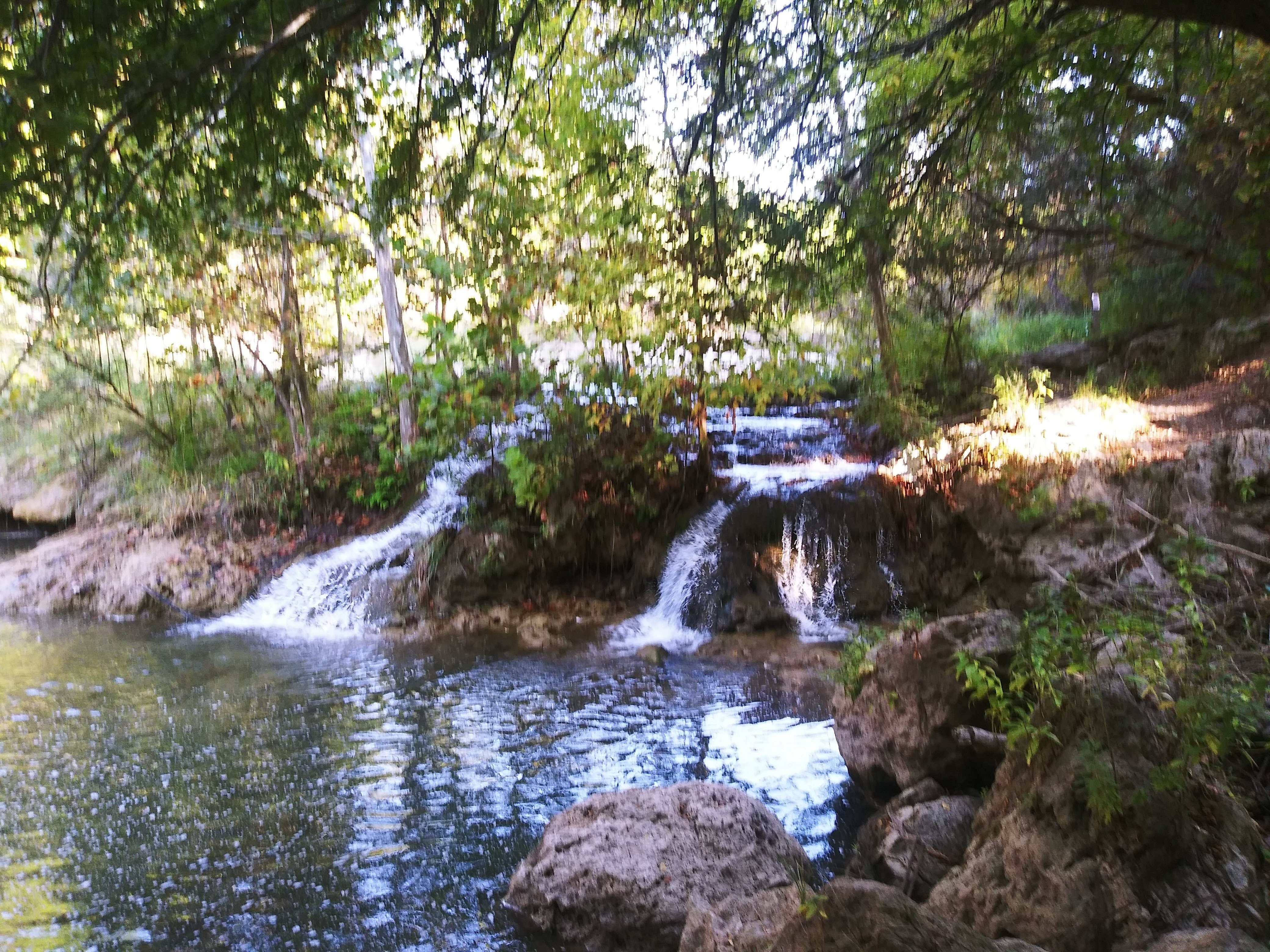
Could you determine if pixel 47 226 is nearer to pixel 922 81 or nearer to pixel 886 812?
pixel 886 812

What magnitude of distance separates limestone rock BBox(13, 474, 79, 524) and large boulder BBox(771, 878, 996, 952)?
49.4 ft

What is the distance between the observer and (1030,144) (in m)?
7.46

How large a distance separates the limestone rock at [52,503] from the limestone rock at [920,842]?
14327 mm

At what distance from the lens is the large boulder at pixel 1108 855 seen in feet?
9.59

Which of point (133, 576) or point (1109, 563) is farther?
point (133, 576)

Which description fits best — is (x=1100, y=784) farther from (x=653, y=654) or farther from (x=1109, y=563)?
(x=653, y=654)

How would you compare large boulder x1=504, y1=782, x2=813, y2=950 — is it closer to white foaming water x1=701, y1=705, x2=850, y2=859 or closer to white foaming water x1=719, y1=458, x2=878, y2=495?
white foaming water x1=701, y1=705, x2=850, y2=859

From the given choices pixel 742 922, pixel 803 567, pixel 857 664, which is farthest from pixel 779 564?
pixel 742 922

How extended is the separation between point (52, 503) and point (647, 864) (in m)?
14.3

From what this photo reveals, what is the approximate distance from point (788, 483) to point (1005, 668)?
19.7 ft

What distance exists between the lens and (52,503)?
1416cm

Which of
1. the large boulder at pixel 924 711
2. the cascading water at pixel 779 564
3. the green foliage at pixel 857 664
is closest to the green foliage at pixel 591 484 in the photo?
the cascading water at pixel 779 564

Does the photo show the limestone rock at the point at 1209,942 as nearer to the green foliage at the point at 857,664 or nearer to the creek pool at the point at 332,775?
the creek pool at the point at 332,775

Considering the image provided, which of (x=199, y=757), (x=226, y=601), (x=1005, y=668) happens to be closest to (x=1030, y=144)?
(x=1005, y=668)
